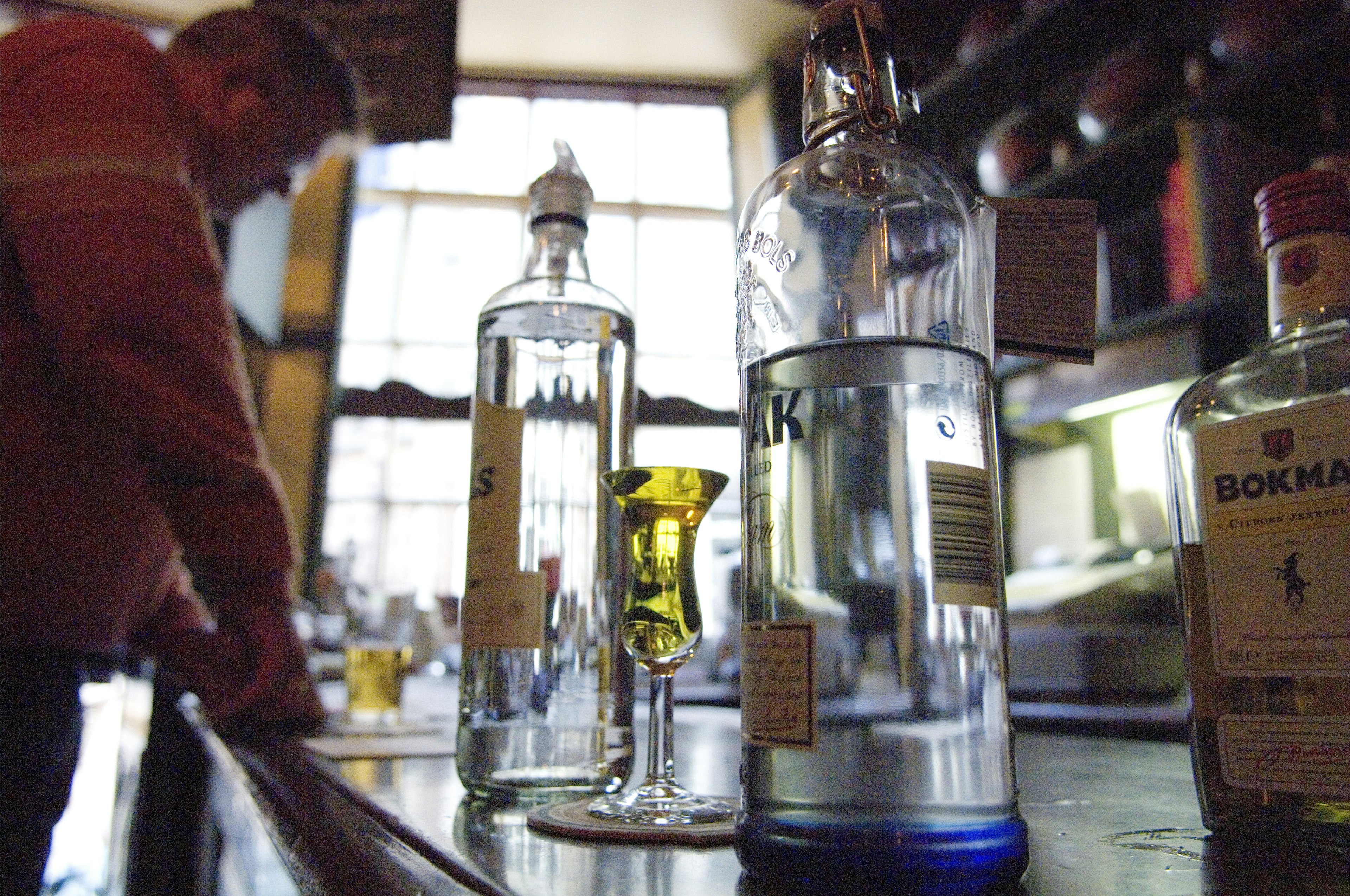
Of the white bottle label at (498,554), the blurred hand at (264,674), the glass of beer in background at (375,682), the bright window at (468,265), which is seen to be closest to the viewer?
the white bottle label at (498,554)

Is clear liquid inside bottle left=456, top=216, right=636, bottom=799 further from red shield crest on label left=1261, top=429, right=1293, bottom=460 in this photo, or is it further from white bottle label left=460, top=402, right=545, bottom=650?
red shield crest on label left=1261, top=429, right=1293, bottom=460

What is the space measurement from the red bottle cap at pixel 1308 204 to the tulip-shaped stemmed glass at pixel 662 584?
10.8 inches

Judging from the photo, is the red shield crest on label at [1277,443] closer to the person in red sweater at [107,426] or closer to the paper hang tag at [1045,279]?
the paper hang tag at [1045,279]

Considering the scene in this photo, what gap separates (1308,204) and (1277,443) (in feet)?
0.34

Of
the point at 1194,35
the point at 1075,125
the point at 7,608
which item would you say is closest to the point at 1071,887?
the point at 7,608

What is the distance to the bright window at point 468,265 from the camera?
4918 millimetres

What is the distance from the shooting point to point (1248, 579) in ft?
1.35

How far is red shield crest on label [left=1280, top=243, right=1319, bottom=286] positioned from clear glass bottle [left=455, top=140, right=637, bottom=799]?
0.36m

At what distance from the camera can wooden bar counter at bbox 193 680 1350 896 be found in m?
0.32

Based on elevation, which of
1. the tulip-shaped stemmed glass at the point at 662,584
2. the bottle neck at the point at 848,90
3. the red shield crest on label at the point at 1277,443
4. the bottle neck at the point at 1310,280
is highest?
the bottle neck at the point at 848,90

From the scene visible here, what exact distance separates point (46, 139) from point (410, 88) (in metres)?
1.87

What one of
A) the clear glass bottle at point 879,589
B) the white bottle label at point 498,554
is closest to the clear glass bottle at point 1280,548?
the clear glass bottle at point 879,589

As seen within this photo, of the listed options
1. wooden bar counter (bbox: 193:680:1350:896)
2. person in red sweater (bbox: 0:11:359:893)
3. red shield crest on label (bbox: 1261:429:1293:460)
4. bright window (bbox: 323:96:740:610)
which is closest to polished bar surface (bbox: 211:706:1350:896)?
wooden bar counter (bbox: 193:680:1350:896)

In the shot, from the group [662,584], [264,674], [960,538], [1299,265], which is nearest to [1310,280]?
[1299,265]
